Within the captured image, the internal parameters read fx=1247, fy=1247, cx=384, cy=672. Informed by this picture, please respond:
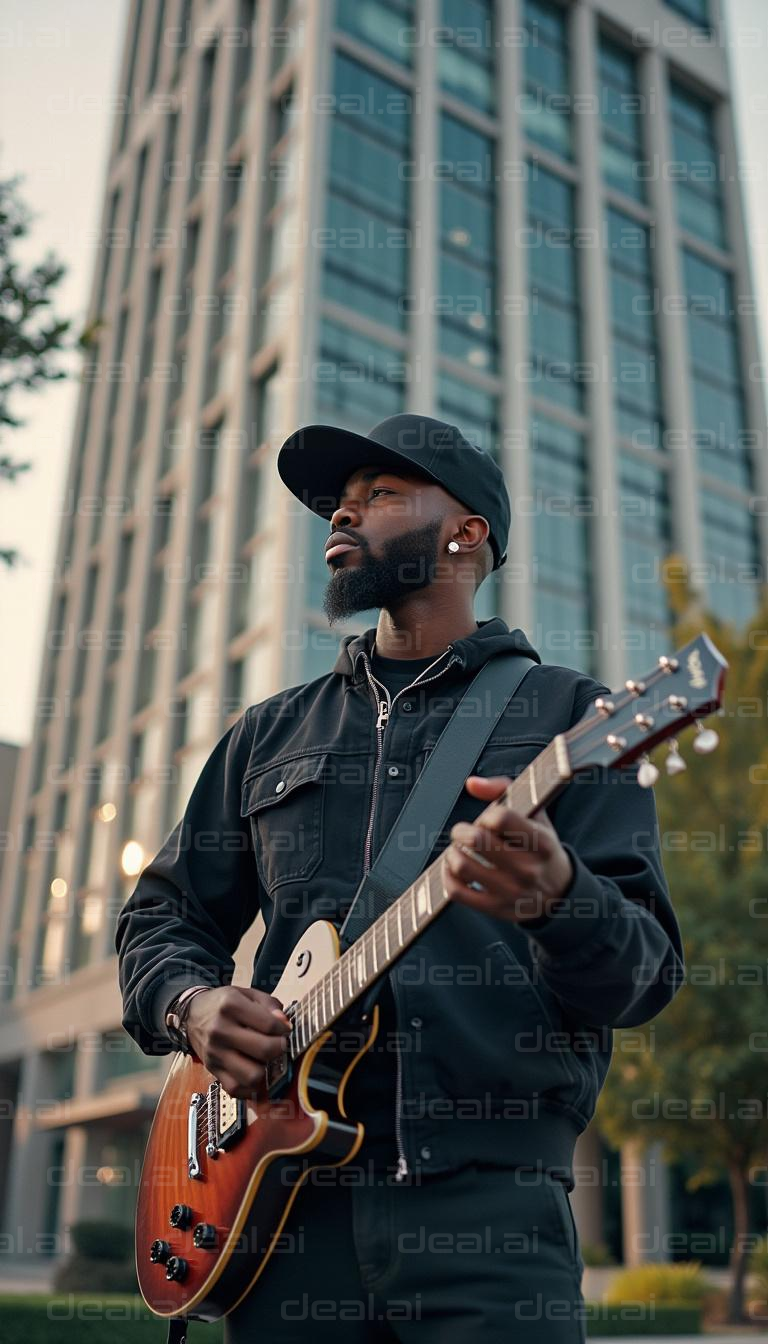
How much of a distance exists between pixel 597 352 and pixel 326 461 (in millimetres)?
33379

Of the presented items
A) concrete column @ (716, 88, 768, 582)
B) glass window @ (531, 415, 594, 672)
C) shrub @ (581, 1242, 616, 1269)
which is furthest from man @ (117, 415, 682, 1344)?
concrete column @ (716, 88, 768, 582)

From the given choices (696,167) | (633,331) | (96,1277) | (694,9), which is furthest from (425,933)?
(694,9)

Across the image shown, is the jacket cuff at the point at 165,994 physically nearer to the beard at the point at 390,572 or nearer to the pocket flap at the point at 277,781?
the pocket flap at the point at 277,781

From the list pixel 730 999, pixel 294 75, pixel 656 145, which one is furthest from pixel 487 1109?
pixel 656 145

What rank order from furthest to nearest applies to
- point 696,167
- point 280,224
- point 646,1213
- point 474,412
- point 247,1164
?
1. point 696,167
2. point 474,412
3. point 280,224
4. point 646,1213
5. point 247,1164

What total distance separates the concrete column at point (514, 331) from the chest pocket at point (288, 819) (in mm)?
26239

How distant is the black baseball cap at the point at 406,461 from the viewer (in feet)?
10.1

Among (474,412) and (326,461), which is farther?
(474,412)

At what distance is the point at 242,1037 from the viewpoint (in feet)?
7.89

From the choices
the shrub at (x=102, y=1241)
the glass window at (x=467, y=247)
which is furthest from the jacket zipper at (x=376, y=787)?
the glass window at (x=467, y=247)

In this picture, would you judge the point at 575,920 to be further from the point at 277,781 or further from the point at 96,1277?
the point at 96,1277

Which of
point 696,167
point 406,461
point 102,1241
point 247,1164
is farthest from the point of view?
point 696,167

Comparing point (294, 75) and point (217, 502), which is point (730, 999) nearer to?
point (217, 502)

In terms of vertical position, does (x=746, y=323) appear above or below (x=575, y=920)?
above
